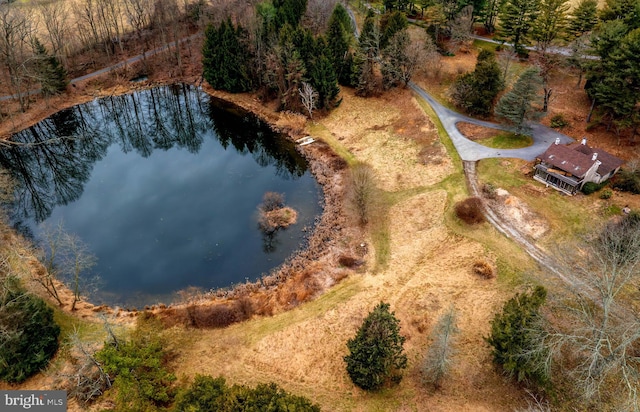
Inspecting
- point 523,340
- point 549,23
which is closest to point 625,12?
point 549,23

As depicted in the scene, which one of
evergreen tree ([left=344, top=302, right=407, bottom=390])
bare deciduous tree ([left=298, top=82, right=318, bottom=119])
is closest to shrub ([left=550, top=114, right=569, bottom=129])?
bare deciduous tree ([left=298, top=82, right=318, bottom=119])

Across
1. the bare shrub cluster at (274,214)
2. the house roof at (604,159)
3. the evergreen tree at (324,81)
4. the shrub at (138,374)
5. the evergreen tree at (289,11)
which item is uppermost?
the evergreen tree at (289,11)

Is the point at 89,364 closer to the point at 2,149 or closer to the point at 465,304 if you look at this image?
the point at 465,304

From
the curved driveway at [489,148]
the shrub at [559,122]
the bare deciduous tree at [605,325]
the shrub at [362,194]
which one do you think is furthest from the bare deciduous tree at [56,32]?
the bare deciduous tree at [605,325]

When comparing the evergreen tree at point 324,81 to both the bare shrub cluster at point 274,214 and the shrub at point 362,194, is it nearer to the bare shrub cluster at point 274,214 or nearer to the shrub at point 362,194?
the bare shrub cluster at point 274,214

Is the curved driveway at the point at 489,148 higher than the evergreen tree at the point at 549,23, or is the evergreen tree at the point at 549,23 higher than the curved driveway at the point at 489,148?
the evergreen tree at the point at 549,23

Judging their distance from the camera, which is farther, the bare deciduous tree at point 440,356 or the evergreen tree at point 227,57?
the evergreen tree at point 227,57

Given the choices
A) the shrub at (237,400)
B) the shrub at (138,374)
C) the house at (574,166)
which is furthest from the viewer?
the house at (574,166)

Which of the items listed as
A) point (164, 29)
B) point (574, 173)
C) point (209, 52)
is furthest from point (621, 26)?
point (164, 29)
